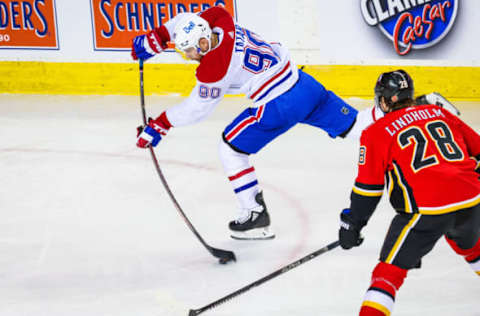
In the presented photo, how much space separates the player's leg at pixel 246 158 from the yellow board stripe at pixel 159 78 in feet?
A: 8.83

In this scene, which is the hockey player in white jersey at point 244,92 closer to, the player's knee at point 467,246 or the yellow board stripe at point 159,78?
the player's knee at point 467,246

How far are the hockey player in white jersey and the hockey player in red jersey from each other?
1010mm

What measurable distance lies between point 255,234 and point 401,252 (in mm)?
1308

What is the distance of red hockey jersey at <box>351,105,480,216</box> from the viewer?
1974mm

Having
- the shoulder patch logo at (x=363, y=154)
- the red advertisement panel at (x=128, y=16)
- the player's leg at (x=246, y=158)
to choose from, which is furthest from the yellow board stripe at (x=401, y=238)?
the red advertisement panel at (x=128, y=16)

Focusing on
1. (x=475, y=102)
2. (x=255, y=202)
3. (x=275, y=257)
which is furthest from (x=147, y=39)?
(x=475, y=102)

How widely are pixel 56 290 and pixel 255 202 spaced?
104cm

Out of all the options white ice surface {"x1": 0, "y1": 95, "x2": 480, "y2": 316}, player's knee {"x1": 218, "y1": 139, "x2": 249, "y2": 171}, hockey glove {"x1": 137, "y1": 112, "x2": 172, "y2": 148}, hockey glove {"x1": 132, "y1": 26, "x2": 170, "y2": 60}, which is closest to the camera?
white ice surface {"x1": 0, "y1": 95, "x2": 480, "y2": 316}

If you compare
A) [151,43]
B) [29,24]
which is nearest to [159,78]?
[29,24]

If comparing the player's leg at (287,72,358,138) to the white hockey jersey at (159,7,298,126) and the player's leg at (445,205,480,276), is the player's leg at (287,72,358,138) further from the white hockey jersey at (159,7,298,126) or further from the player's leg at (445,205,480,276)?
the player's leg at (445,205,480,276)

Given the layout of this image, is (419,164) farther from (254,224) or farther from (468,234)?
(254,224)

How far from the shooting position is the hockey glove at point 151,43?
129 inches

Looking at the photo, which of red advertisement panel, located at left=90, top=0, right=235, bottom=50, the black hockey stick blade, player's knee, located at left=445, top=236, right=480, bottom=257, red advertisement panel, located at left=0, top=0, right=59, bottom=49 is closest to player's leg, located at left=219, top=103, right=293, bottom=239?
the black hockey stick blade

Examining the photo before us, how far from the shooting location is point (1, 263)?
2994 mm
